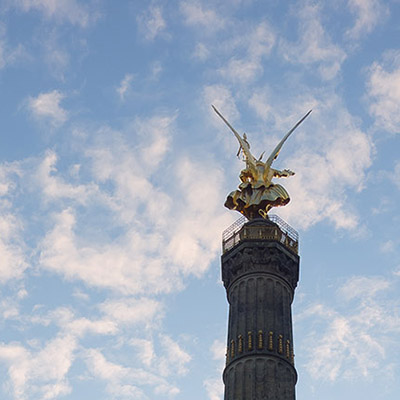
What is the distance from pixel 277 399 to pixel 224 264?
47.3ft

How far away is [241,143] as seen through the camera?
241ft

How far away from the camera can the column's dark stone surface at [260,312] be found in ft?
178

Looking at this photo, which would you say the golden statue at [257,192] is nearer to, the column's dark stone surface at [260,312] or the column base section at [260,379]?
the column's dark stone surface at [260,312]

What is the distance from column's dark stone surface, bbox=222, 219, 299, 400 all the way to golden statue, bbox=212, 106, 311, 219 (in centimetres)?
207

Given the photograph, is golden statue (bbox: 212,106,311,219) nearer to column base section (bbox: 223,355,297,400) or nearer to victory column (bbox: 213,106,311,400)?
victory column (bbox: 213,106,311,400)

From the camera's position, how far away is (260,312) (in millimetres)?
58656

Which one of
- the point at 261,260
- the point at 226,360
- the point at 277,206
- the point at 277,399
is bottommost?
the point at 277,399

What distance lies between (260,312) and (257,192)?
13656 mm

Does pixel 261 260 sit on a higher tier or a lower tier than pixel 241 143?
lower

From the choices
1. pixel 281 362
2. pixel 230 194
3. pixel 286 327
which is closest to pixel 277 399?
pixel 281 362

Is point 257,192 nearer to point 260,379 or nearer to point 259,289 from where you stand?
point 259,289

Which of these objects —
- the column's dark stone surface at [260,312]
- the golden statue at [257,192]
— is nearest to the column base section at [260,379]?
the column's dark stone surface at [260,312]

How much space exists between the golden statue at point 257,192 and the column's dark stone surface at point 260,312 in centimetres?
207

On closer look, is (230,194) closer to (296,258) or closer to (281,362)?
(296,258)
